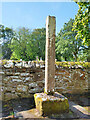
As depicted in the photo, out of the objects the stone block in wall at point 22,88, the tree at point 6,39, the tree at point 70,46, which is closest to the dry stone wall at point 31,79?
the stone block in wall at point 22,88

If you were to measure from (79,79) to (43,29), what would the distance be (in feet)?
55.9

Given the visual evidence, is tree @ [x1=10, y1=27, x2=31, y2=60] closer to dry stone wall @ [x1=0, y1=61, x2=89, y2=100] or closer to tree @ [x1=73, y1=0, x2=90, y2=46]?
dry stone wall @ [x1=0, y1=61, x2=89, y2=100]

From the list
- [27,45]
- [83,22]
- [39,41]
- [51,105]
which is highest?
[39,41]

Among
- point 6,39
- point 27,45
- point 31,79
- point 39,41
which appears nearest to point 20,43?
point 27,45

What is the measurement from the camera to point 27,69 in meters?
3.34

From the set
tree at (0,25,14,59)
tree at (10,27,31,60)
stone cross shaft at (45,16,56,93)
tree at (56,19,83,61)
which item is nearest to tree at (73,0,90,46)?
stone cross shaft at (45,16,56,93)

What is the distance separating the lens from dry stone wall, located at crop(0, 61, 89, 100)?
3.12 metres

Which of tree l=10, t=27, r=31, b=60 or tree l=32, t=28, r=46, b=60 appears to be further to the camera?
tree l=32, t=28, r=46, b=60

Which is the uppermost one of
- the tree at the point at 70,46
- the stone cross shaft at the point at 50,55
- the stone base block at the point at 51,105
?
the tree at the point at 70,46

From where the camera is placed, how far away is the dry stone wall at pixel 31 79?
10.3 ft

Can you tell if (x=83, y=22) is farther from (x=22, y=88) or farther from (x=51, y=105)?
(x=22, y=88)

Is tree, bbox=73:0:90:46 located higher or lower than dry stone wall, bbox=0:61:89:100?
higher

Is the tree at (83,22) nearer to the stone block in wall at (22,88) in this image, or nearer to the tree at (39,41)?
the stone block in wall at (22,88)

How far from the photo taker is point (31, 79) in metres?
3.34
